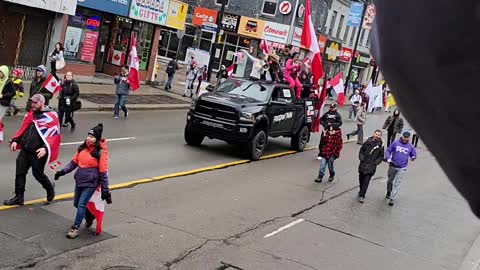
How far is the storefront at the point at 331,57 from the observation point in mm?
51547

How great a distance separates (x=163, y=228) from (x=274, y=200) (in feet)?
11.3

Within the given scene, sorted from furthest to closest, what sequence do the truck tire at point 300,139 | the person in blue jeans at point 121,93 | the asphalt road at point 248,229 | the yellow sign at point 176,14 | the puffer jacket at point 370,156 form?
the yellow sign at point 176,14, the truck tire at point 300,139, the person in blue jeans at point 121,93, the puffer jacket at point 370,156, the asphalt road at point 248,229

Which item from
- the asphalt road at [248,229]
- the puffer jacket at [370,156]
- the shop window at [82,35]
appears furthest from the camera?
the shop window at [82,35]

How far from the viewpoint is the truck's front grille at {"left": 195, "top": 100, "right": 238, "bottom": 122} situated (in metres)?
14.8

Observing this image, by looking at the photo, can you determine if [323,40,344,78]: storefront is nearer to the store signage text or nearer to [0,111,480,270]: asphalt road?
the store signage text

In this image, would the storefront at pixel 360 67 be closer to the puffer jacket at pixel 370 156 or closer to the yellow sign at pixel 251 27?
the yellow sign at pixel 251 27

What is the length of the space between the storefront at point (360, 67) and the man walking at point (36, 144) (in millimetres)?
53148

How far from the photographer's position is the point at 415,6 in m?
1.42

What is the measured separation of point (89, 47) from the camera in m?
24.8

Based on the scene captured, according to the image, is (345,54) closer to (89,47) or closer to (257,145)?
(89,47)

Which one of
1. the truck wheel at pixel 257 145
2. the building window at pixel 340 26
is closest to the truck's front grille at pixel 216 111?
the truck wheel at pixel 257 145

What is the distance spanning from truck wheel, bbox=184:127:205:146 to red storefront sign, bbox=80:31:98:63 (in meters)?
10.7

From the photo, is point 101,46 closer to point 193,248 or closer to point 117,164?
point 117,164

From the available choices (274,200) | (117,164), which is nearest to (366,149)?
(274,200)
